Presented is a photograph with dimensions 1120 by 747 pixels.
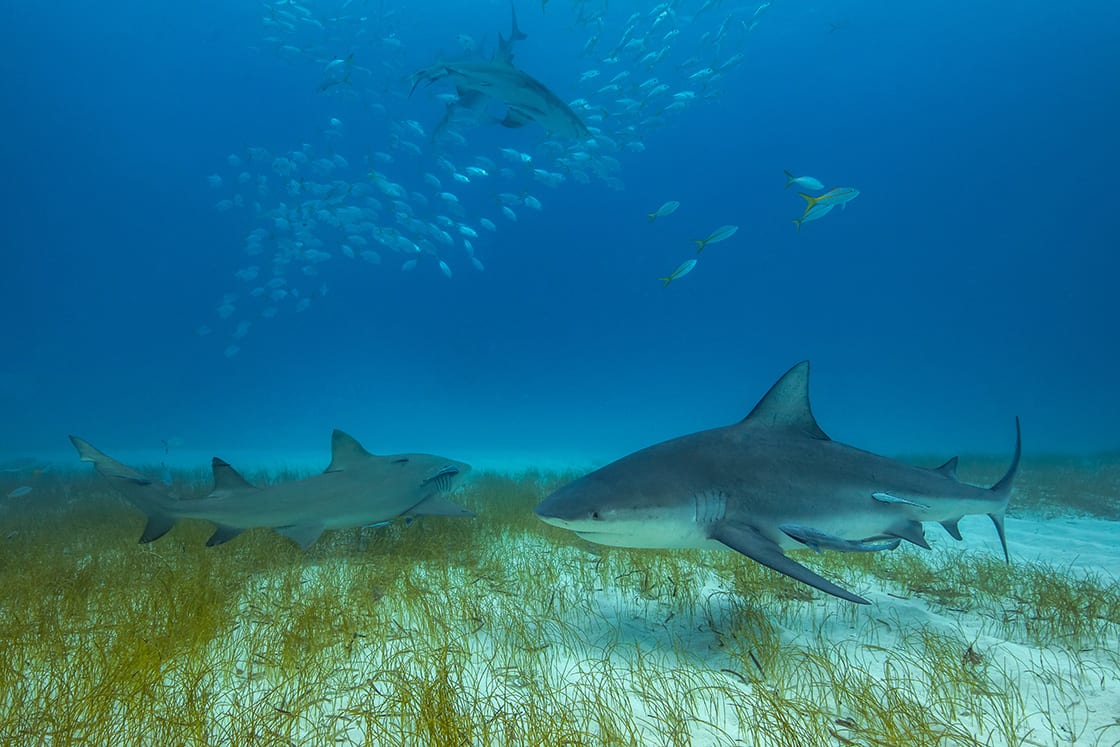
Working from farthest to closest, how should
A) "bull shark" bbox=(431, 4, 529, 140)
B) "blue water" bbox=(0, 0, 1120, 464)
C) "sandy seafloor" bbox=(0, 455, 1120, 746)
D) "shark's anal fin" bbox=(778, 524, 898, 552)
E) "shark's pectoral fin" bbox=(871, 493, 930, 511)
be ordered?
1. "blue water" bbox=(0, 0, 1120, 464)
2. "bull shark" bbox=(431, 4, 529, 140)
3. "shark's pectoral fin" bbox=(871, 493, 930, 511)
4. "shark's anal fin" bbox=(778, 524, 898, 552)
5. "sandy seafloor" bbox=(0, 455, 1120, 746)

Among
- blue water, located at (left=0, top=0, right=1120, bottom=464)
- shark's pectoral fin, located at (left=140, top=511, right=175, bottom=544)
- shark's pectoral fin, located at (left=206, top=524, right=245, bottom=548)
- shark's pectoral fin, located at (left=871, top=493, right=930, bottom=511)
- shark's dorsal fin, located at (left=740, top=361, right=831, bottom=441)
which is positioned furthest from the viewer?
blue water, located at (left=0, top=0, right=1120, bottom=464)

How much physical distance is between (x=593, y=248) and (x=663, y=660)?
364 ft

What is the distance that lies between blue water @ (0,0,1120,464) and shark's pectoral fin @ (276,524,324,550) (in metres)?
42.6

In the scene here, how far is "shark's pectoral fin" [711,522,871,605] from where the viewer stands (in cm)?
253

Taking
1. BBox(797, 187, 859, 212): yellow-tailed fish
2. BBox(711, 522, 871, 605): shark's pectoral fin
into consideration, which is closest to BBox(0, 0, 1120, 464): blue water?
BBox(797, 187, 859, 212): yellow-tailed fish

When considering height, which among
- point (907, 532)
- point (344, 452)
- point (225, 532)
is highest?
point (344, 452)

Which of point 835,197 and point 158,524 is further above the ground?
point 835,197

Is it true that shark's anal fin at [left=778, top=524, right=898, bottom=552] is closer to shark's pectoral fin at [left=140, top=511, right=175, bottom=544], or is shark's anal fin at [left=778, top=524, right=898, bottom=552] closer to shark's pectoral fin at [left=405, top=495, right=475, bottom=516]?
shark's pectoral fin at [left=405, top=495, right=475, bottom=516]

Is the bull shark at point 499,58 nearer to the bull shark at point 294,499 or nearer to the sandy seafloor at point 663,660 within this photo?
the bull shark at point 294,499

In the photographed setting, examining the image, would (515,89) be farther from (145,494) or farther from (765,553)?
(765,553)

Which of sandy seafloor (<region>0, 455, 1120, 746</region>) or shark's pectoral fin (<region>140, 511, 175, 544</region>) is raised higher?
shark's pectoral fin (<region>140, 511, 175, 544</region>)

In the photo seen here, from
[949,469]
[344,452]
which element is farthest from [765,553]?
[344,452]

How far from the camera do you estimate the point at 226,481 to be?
17.3 feet

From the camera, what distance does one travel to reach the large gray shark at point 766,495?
3150mm
